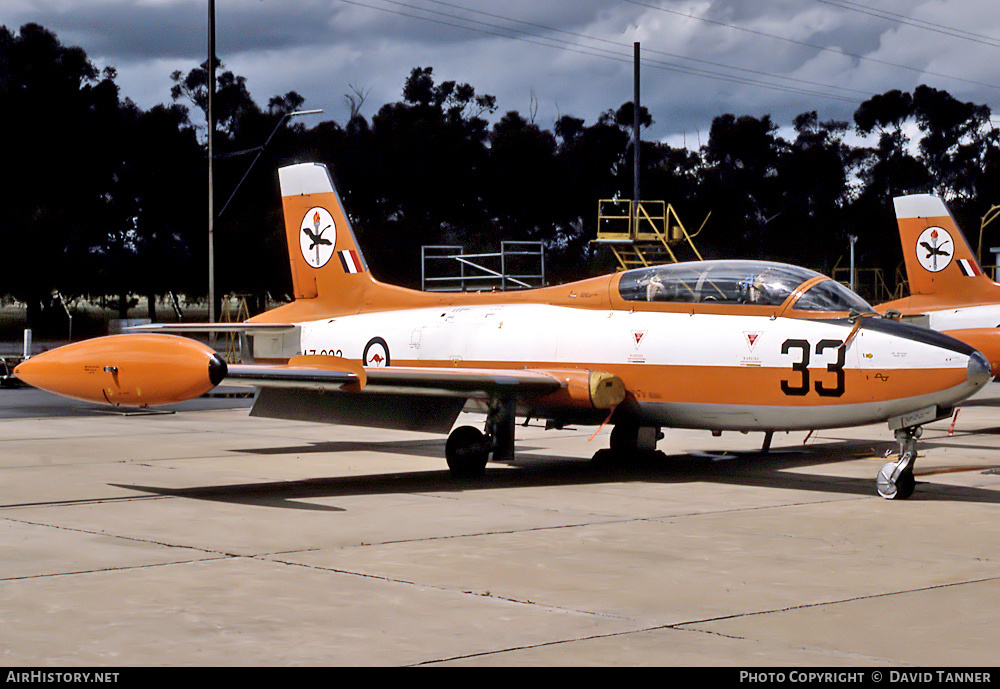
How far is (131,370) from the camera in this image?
36.5 ft

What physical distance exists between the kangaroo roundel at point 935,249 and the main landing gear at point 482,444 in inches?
606

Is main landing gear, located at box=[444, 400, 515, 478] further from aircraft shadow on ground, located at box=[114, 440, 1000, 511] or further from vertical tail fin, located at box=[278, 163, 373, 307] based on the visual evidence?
vertical tail fin, located at box=[278, 163, 373, 307]

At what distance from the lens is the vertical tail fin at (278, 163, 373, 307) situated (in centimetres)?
1716

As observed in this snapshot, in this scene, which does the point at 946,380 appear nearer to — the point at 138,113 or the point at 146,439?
the point at 146,439

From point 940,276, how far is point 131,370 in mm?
19601

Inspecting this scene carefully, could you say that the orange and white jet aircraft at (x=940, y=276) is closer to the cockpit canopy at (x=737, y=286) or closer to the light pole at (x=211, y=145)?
the cockpit canopy at (x=737, y=286)

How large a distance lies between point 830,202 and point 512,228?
24.9 m

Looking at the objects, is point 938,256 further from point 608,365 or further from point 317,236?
point 608,365

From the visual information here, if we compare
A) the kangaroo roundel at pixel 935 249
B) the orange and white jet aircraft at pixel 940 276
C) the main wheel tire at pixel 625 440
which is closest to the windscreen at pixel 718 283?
the main wheel tire at pixel 625 440

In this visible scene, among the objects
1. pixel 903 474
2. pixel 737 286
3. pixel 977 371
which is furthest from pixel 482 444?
pixel 977 371

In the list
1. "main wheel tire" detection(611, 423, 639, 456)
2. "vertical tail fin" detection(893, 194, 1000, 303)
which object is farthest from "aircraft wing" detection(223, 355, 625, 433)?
"vertical tail fin" detection(893, 194, 1000, 303)

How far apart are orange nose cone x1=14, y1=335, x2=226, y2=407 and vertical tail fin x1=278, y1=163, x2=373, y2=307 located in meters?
5.79

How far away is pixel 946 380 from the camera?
37.5ft

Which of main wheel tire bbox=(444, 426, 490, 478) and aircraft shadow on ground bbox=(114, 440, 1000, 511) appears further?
main wheel tire bbox=(444, 426, 490, 478)
